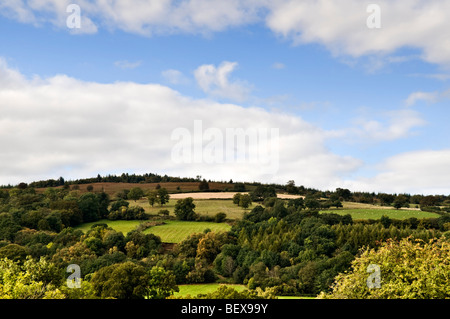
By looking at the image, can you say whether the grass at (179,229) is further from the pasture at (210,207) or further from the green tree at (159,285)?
the green tree at (159,285)

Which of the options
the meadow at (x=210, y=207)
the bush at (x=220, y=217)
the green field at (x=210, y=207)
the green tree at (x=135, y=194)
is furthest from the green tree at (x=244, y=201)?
the green tree at (x=135, y=194)

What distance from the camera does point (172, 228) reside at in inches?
5448

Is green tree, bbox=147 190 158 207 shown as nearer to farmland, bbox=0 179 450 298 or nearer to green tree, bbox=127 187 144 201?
farmland, bbox=0 179 450 298

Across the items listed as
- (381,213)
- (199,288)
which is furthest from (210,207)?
(381,213)

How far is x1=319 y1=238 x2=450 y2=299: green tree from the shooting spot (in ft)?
106

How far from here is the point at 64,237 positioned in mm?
123562

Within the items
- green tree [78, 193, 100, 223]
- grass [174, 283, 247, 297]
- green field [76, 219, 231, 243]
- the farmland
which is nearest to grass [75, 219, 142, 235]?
green field [76, 219, 231, 243]

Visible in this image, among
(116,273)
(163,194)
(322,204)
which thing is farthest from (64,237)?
(322,204)

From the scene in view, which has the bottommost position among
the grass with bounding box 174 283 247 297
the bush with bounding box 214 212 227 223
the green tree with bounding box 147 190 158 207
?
the grass with bounding box 174 283 247 297

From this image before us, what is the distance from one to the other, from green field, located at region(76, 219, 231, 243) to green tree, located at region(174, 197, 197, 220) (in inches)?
117

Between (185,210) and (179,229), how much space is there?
14.8 metres

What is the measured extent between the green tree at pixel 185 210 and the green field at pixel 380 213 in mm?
62886

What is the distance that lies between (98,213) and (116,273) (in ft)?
331
